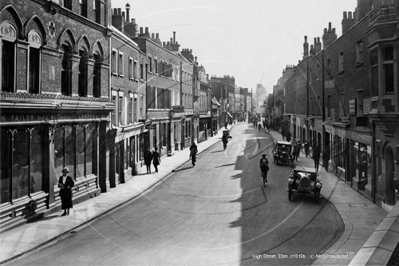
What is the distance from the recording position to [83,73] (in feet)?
61.3

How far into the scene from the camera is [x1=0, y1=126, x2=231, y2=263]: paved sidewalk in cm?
1108

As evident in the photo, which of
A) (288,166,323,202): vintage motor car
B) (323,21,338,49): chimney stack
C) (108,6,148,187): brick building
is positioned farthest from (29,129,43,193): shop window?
(323,21,338,49): chimney stack

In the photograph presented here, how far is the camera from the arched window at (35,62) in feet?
47.4

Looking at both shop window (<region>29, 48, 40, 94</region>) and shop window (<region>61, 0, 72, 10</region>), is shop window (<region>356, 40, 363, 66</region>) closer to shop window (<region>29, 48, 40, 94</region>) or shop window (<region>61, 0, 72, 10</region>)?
shop window (<region>61, 0, 72, 10</region>)

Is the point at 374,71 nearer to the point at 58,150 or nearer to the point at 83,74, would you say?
the point at 83,74

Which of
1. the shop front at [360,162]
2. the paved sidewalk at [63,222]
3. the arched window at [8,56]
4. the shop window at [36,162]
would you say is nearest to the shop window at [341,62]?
the shop front at [360,162]

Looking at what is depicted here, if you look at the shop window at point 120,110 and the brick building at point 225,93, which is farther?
the brick building at point 225,93

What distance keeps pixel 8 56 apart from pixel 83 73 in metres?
5.53

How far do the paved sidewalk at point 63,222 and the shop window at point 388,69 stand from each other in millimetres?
12553

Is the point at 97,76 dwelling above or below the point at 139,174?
above

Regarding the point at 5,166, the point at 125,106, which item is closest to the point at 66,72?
the point at 5,166

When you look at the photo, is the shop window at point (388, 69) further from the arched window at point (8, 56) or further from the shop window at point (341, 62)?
the arched window at point (8, 56)

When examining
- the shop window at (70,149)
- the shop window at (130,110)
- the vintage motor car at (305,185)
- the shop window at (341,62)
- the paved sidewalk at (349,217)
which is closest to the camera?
the paved sidewalk at (349,217)

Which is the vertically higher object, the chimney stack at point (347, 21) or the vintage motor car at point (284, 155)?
the chimney stack at point (347, 21)
